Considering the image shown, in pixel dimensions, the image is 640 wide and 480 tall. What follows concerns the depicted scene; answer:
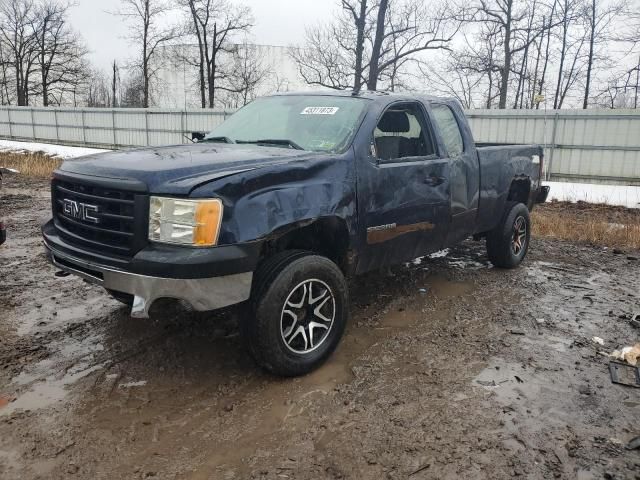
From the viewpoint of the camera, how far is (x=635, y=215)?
1199 centimetres

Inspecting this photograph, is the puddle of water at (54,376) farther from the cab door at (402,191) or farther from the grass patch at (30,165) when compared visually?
the grass patch at (30,165)

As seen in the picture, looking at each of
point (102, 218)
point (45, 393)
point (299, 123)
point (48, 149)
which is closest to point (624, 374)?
point (299, 123)

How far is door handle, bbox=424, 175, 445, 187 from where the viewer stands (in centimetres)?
454

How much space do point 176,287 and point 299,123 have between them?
6.39 ft

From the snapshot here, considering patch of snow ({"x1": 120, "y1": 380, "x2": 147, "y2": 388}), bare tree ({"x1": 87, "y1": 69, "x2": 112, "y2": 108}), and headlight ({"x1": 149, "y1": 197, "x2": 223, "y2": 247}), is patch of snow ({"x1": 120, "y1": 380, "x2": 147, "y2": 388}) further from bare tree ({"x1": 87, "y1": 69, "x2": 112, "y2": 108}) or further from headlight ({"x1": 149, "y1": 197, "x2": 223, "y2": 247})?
bare tree ({"x1": 87, "y1": 69, "x2": 112, "y2": 108})

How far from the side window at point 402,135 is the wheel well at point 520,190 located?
1.98 meters

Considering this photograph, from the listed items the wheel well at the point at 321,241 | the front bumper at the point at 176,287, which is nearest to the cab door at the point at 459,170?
the wheel well at the point at 321,241

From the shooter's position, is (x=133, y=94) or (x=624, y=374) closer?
(x=624, y=374)

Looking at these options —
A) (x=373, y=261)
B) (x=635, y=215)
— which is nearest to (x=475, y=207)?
(x=373, y=261)

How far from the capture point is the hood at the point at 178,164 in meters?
3.04

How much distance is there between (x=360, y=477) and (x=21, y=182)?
1365 cm

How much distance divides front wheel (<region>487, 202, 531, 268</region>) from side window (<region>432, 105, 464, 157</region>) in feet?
4.59

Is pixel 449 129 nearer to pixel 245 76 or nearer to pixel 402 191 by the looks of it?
pixel 402 191

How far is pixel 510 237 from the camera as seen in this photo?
6.14 metres
